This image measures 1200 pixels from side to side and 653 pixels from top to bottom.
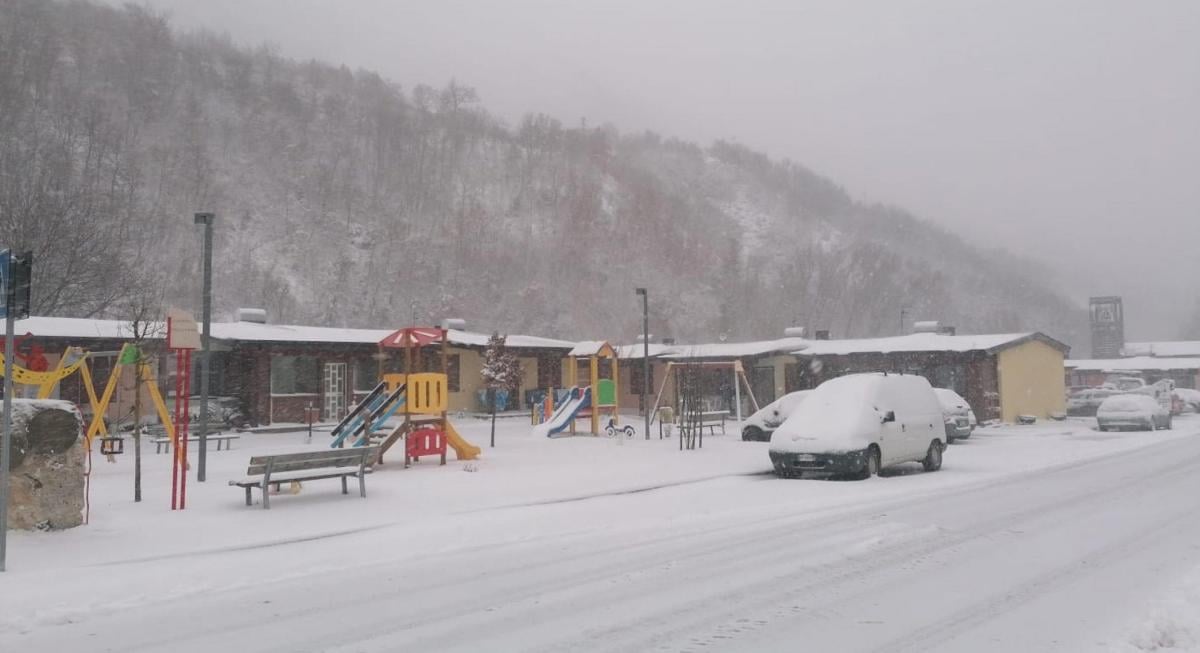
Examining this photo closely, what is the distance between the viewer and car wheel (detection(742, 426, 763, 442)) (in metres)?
24.5

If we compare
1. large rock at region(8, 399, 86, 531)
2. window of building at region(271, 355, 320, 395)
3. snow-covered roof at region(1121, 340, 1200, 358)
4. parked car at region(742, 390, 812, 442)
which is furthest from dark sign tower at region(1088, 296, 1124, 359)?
large rock at region(8, 399, 86, 531)

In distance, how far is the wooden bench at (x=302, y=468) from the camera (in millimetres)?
11930

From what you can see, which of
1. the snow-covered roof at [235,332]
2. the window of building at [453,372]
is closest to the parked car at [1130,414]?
the snow-covered roof at [235,332]

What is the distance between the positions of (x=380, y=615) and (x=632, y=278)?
99549 millimetres

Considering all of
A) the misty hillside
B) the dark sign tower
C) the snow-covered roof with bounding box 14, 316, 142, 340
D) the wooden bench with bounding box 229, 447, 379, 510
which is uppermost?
the misty hillside

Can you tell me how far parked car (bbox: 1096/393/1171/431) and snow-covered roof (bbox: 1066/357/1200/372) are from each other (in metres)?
30.1

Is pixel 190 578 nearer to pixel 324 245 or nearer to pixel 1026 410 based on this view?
pixel 1026 410

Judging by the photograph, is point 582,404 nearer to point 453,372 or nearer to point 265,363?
point 265,363

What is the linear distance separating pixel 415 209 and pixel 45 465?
95551 millimetres

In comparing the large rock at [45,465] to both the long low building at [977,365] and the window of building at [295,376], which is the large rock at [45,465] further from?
the long low building at [977,365]

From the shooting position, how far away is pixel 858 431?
49.3 ft

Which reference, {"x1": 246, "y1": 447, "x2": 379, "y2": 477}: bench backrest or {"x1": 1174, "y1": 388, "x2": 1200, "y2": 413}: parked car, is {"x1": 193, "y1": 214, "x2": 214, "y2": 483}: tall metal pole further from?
{"x1": 1174, "y1": 388, "x2": 1200, "y2": 413}: parked car

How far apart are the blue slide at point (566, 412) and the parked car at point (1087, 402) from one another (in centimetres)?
2439

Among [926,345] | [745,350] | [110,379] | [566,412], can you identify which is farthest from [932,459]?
[745,350]
